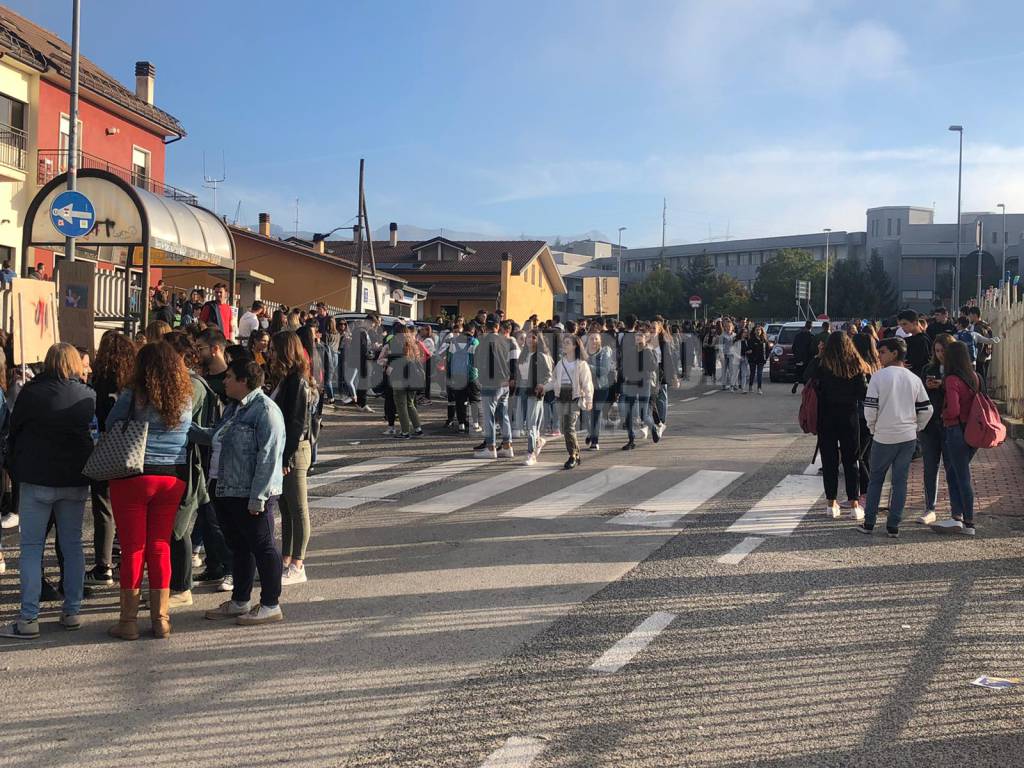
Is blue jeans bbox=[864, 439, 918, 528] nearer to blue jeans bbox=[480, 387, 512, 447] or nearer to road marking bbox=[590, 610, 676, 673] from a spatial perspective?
road marking bbox=[590, 610, 676, 673]

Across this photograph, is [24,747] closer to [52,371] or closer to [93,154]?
[52,371]

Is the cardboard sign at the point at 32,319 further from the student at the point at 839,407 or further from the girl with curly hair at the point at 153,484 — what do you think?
the student at the point at 839,407

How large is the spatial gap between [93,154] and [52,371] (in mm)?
25694

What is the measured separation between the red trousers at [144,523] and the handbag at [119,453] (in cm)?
11

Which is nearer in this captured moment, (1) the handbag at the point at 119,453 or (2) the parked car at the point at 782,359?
(1) the handbag at the point at 119,453

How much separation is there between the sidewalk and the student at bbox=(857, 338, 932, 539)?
1.15 meters

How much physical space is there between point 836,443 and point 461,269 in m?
53.0

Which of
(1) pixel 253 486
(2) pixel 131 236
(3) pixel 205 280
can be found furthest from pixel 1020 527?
(3) pixel 205 280

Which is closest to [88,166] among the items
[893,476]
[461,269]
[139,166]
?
[139,166]

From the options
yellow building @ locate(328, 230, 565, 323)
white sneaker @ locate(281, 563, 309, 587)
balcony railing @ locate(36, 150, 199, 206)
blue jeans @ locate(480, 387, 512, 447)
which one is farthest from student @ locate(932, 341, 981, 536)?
yellow building @ locate(328, 230, 565, 323)

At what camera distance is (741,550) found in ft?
26.8

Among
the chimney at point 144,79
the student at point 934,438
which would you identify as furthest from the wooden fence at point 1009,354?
the chimney at point 144,79

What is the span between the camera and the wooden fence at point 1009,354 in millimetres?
15961

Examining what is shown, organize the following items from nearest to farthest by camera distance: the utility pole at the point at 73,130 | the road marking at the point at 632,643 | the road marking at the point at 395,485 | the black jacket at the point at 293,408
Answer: the road marking at the point at 632,643 < the black jacket at the point at 293,408 < the road marking at the point at 395,485 < the utility pole at the point at 73,130
